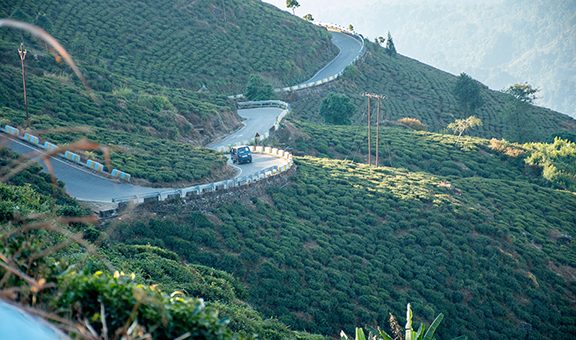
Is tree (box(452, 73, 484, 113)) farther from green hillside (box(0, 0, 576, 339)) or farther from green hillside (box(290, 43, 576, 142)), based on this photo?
green hillside (box(0, 0, 576, 339))

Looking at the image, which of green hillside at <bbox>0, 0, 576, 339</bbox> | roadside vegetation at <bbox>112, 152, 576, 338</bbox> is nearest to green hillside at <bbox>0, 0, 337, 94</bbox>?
green hillside at <bbox>0, 0, 576, 339</bbox>

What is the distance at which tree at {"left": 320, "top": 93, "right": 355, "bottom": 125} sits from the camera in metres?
61.5

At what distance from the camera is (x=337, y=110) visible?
61.5 meters

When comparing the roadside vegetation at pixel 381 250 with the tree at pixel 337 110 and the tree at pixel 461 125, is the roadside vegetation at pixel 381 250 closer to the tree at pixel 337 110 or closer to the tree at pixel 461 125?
the tree at pixel 337 110

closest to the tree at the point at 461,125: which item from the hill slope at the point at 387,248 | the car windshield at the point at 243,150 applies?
the hill slope at the point at 387,248

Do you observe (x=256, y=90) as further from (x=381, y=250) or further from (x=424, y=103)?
(x=381, y=250)

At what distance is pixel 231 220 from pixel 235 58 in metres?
41.6

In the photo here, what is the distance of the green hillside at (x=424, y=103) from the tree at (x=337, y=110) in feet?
6.31

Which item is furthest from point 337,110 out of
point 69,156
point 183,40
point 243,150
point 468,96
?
point 69,156

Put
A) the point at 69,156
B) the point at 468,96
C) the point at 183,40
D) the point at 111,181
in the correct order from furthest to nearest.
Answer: the point at 468,96 < the point at 183,40 < the point at 69,156 < the point at 111,181

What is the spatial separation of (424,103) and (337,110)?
17650mm

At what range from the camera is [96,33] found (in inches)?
2484

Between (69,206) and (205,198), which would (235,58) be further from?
(69,206)

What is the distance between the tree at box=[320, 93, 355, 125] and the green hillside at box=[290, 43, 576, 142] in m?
1.92
